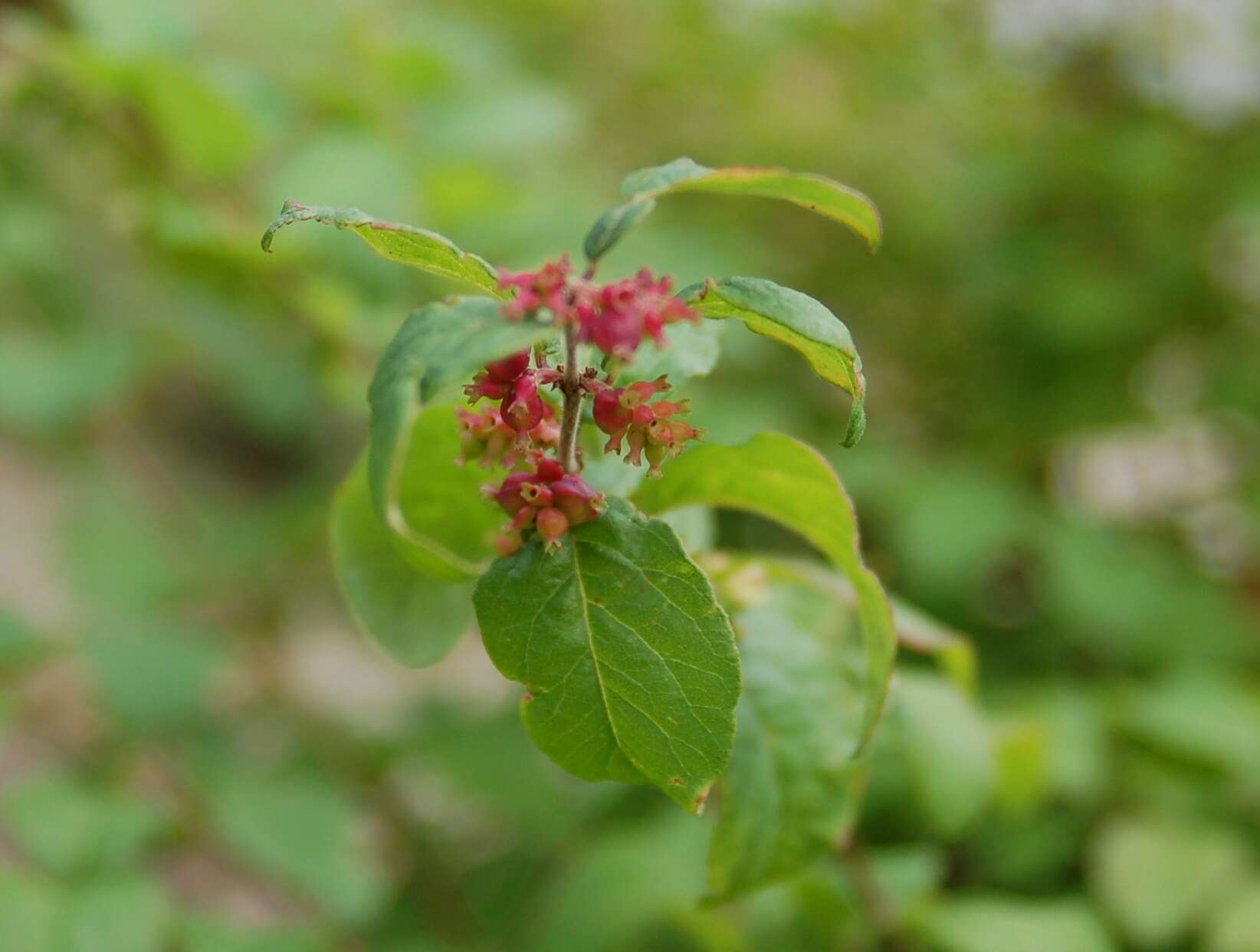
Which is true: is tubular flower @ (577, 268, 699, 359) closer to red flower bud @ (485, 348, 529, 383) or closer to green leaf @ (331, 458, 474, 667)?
red flower bud @ (485, 348, 529, 383)

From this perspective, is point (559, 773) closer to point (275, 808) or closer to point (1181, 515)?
point (275, 808)

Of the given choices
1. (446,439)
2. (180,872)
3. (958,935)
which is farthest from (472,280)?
(180,872)

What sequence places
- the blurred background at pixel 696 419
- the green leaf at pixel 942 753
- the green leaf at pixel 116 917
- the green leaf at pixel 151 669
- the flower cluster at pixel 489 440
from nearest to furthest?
the flower cluster at pixel 489 440 < the green leaf at pixel 942 753 < the green leaf at pixel 116 917 < the blurred background at pixel 696 419 < the green leaf at pixel 151 669

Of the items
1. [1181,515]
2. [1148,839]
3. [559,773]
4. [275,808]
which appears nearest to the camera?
[1148,839]

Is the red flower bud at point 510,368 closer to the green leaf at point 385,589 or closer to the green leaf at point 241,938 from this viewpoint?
the green leaf at point 385,589

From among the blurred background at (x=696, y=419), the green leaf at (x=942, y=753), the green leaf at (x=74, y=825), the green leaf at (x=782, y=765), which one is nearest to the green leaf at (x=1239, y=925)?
the blurred background at (x=696, y=419)
